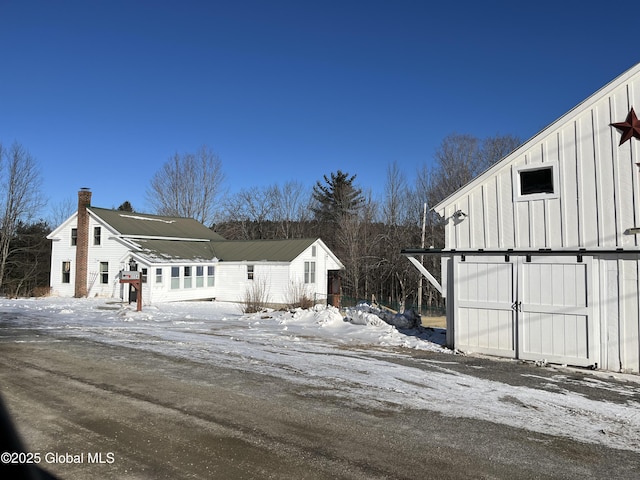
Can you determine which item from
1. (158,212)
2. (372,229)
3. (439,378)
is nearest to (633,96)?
(439,378)

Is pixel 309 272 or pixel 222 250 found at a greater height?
pixel 222 250

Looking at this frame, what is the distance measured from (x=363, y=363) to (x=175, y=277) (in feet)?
65.5

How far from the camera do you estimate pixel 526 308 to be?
991 cm

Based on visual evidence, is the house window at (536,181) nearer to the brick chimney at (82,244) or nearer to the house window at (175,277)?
the house window at (175,277)

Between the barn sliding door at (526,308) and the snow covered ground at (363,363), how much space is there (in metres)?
0.79

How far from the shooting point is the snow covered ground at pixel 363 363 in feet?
20.0

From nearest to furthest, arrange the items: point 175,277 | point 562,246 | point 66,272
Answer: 1. point 562,246
2. point 175,277
3. point 66,272

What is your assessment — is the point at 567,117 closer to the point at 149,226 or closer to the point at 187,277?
the point at 187,277

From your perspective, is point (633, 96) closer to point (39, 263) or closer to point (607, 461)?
point (607, 461)

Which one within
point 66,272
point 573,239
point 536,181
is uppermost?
point 536,181

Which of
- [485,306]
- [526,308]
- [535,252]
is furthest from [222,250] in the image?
[535,252]

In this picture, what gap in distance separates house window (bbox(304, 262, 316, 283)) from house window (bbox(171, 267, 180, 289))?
25.4 ft

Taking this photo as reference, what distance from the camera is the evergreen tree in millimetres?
47312

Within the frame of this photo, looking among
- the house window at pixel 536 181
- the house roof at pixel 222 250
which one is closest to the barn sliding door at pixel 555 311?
the house window at pixel 536 181
